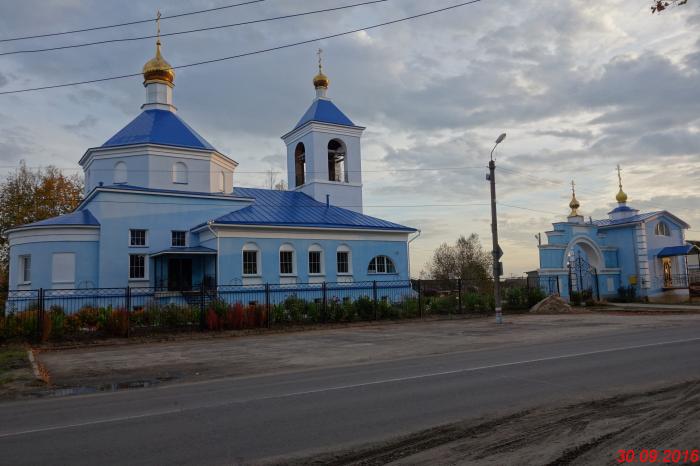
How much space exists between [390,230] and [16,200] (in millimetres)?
31061

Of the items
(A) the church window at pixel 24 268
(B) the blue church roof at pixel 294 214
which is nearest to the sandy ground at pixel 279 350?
(B) the blue church roof at pixel 294 214

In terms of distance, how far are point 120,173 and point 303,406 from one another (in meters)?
25.1

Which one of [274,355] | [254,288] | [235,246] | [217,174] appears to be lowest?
Result: [274,355]

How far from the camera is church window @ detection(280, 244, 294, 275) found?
97.8 feet

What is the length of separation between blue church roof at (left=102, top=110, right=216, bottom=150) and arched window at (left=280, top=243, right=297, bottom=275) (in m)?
6.97

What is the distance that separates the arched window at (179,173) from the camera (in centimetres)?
2983

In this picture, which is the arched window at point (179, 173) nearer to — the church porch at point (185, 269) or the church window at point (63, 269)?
the church porch at point (185, 269)

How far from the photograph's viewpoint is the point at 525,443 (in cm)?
548

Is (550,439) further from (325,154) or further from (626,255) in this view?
(626,255)

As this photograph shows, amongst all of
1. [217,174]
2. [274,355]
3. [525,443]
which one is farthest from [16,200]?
[525,443]

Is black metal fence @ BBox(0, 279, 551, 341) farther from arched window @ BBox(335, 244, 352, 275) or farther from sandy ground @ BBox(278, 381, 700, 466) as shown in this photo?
sandy ground @ BBox(278, 381, 700, 466)

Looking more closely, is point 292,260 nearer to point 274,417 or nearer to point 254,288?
point 254,288

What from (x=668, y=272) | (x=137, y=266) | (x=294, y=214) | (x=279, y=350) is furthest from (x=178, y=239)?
(x=668, y=272)

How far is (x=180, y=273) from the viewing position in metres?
28.8
